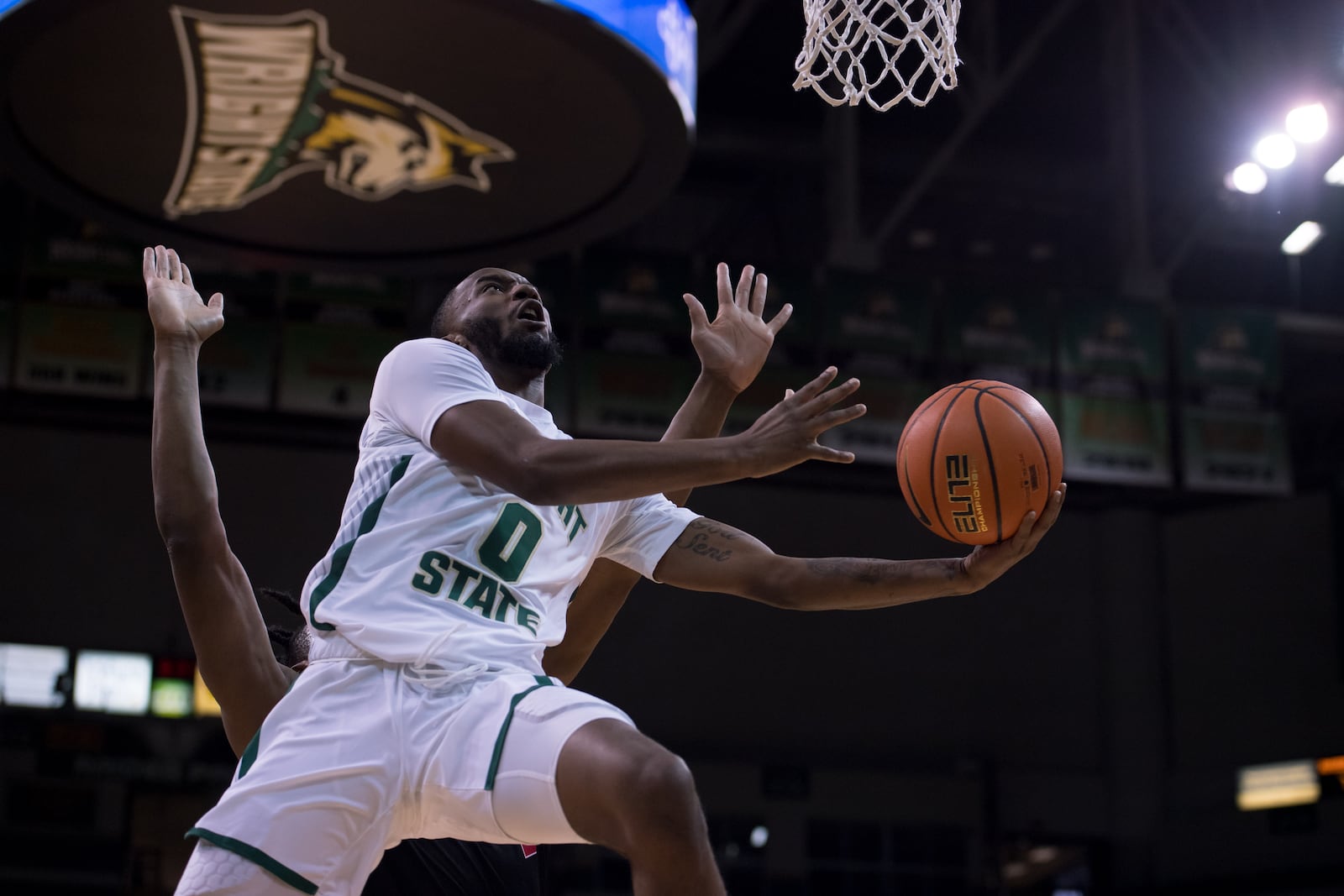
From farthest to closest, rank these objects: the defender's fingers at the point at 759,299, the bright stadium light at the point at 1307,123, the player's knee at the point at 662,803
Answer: the bright stadium light at the point at 1307,123, the defender's fingers at the point at 759,299, the player's knee at the point at 662,803

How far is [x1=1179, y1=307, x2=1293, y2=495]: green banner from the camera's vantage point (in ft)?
39.5

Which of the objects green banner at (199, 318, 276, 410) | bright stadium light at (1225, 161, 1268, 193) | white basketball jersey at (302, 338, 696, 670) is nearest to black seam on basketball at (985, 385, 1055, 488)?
white basketball jersey at (302, 338, 696, 670)

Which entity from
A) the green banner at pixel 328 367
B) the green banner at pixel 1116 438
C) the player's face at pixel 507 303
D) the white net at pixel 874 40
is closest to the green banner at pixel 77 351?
the green banner at pixel 328 367

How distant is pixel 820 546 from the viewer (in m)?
14.8

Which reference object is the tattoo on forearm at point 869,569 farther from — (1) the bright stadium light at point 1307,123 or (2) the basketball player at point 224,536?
(1) the bright stadium light at point 1307,123

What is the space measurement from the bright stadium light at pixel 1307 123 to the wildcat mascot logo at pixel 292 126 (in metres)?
6.14

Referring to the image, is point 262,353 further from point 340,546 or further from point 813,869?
point 340,546

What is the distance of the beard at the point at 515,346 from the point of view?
3.36 m

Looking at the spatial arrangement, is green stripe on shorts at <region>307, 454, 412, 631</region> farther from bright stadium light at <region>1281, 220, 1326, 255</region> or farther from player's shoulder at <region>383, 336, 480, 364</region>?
bright stadium light at <region>1281, 220, 1326, 255</region>

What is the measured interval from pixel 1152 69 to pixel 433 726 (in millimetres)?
12465

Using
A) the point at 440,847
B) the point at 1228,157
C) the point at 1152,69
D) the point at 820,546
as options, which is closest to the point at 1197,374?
the point at 1228,157

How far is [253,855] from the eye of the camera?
2.67m

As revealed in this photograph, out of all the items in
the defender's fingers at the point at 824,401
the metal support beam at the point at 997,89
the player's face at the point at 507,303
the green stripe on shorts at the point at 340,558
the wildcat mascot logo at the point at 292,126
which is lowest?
the green stripe on shorts at the point at 340,558

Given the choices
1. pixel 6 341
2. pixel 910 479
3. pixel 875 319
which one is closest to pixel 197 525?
pixel 910 479
